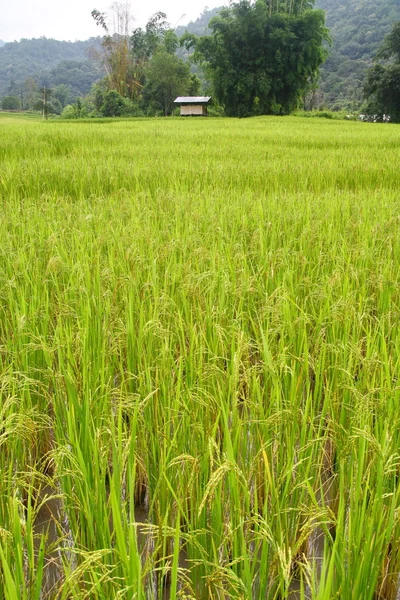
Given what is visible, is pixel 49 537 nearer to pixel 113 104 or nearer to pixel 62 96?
pixel 113 104

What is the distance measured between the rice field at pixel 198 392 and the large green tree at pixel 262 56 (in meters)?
32.0

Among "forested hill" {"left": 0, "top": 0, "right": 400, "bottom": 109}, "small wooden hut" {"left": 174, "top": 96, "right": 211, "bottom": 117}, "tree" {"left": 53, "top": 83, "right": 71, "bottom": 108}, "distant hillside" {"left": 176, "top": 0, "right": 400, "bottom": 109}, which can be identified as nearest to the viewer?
"small wooden hut" {"left": 174, "top": 96, "right": 211, "bottom": 117}

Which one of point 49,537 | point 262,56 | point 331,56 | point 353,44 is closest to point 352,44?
point 353,44

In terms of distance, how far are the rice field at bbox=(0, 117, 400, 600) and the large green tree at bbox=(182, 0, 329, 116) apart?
31997mm

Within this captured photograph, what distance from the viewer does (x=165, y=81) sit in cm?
4228

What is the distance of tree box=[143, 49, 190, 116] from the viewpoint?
42.2 metres

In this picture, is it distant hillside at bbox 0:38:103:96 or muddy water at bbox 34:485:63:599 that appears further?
distant hillside at bbox 0:38:103:96

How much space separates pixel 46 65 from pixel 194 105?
309 ft

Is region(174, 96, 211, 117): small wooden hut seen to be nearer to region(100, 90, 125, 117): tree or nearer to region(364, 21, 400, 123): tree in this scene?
region(100, 90, 125, 117): tree

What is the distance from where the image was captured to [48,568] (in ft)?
3.53

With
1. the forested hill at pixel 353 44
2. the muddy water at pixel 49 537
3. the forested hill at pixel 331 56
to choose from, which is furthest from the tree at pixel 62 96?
the muddy water at pixel 49 537

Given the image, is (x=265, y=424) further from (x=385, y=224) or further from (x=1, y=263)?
(x=385, y=224)

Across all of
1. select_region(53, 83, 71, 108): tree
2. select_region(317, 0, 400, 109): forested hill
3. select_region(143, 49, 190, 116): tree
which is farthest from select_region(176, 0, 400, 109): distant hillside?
select_region(53, 83, 71, 108): tree

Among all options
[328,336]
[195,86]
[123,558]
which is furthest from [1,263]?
[195,86]
